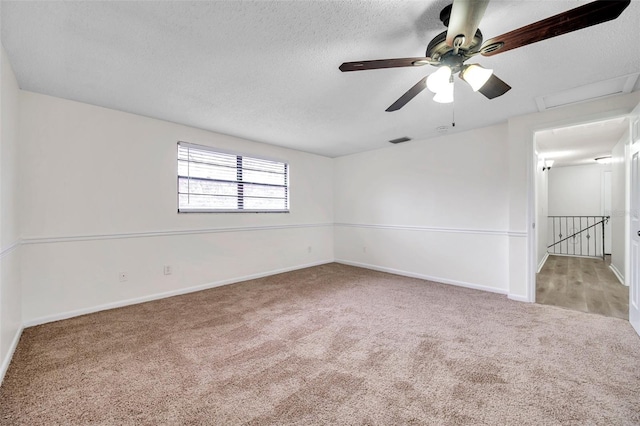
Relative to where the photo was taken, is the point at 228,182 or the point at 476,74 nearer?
the point at 476,74

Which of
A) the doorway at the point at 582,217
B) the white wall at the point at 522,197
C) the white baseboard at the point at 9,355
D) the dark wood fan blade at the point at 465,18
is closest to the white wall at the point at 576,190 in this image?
the doorway at the point at 582,217

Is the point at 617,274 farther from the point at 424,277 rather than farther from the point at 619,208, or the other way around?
the point at 424,277

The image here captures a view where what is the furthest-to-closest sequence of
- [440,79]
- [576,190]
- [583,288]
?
[576,190]
[583,288]
[440,79]

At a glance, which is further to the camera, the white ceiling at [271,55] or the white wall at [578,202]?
the white wall at [578,202]

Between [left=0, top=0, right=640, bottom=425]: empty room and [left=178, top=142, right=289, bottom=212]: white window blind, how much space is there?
3cm

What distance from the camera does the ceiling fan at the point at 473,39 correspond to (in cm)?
119

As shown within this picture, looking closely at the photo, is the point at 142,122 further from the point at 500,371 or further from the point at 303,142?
the point at 500,371

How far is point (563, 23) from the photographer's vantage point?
1244mm

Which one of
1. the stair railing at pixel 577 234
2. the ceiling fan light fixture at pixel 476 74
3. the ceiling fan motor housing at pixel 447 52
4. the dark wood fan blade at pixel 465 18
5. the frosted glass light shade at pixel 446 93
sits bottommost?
the stair railing at pixel 577 234

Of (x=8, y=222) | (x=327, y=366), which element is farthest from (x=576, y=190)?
→ (x=8, y=222)

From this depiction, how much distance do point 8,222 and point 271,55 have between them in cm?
250

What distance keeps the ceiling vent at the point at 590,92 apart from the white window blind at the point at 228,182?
3.75m

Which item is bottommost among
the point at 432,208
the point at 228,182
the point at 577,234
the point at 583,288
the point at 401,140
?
the point at 583,288

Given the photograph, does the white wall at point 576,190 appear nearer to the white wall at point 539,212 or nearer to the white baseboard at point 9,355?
the white wall at point 539,212
